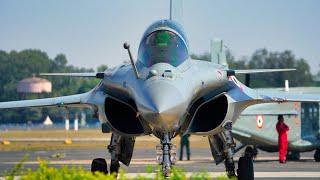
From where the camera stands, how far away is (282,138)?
27.2 meters

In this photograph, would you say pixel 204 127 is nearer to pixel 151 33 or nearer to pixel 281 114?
pixel 151 33

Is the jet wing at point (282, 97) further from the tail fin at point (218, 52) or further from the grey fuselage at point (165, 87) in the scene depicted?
the tail fin at point (218, 52)

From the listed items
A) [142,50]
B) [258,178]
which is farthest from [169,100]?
[258,178]

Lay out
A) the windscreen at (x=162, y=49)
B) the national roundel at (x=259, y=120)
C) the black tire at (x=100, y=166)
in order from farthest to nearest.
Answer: the national roundel at (x=259, y=120) → the black tire at (x=100, y=166) → the windscreen at (x=162, y=49)

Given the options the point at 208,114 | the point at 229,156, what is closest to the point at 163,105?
the point at 208,114

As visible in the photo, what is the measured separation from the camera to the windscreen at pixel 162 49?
1405cm

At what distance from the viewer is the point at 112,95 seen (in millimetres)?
14602

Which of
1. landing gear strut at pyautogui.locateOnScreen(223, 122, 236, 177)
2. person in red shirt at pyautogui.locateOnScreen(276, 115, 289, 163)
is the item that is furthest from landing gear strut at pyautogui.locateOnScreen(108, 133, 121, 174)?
person in red shirt at pyautogui.locateOnScreen(276, 115, 289, 163)

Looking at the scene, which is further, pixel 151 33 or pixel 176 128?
pixel 151 33

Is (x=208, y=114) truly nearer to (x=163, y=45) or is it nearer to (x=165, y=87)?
(x=163, y=45)

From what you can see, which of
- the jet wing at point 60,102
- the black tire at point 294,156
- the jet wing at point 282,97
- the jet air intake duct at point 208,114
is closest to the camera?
the jet air intake duct at point 208,114

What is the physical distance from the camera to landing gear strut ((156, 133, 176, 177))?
13.1 metres

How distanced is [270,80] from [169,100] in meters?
44.8

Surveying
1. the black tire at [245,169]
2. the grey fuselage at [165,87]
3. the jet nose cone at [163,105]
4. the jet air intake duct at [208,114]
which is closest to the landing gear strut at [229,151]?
the black tire at [245,169]
